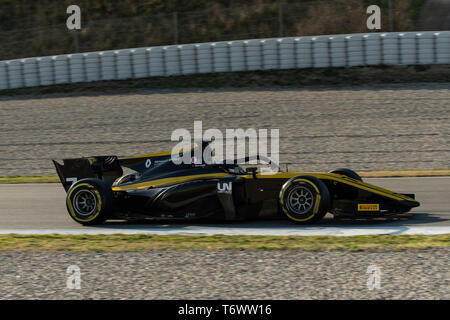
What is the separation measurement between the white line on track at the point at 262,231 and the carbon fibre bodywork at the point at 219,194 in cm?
20

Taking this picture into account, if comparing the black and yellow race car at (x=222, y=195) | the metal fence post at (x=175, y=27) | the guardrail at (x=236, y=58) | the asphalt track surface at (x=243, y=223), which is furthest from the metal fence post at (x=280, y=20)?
the black and yellow race car at (x=222, y=195)

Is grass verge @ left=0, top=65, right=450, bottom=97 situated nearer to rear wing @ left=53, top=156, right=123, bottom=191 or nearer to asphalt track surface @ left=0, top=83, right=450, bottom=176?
asphalt track surface @ left=0, top=83, right=450, bottom=176

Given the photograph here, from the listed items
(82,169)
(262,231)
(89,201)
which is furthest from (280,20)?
(262,231)

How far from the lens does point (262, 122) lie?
15.8 m

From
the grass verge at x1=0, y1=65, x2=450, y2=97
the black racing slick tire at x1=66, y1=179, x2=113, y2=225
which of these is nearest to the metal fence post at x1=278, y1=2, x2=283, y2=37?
the grass verge at x1=0, y1=65, x2=450, y2=97

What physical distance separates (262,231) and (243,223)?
0.61 m

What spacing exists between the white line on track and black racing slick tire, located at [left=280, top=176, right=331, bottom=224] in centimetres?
16

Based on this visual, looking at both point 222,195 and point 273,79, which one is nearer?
point 222,195

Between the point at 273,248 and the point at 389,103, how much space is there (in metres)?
10.9

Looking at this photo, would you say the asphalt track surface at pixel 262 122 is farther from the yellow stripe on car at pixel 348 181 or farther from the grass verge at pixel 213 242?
the grass verge at pixel 213 242

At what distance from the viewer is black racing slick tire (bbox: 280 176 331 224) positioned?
743 cm

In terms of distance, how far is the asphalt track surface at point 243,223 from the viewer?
294 inches

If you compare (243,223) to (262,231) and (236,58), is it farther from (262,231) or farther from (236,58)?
(236,58)
